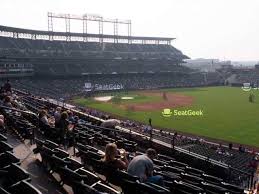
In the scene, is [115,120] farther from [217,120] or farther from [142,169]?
[217,120]

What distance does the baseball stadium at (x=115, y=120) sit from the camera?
793 centimetres

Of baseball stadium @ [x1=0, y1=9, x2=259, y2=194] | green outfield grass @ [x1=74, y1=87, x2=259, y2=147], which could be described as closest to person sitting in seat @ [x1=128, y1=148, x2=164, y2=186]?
baseball stadium @ [x1=0, y1=9, x2=259, y2=194]

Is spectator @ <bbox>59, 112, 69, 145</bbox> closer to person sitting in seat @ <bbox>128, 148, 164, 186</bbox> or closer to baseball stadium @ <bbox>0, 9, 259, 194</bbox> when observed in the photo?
baseball stadium @ <bbox>0, 9, 259, 194</bbox>

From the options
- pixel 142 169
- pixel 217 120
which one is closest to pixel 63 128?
pixel 142 169

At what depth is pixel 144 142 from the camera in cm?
1539

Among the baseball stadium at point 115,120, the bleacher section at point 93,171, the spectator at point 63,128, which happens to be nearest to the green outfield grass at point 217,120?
the baseball stadium at point 115,120

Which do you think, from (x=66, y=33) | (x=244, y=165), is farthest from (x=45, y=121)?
(x=66, y=33)

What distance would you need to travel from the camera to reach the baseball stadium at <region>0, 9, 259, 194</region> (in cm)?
793

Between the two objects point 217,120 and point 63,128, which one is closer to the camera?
point 63,128

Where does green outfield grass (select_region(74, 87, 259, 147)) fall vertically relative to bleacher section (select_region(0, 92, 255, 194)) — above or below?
below

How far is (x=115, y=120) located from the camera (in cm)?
1582

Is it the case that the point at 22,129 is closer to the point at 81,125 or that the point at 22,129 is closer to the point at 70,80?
the point at 81,125

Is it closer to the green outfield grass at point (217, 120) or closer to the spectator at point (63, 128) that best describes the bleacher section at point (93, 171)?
the spectator at point (63, 128)

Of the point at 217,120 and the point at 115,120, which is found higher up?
the point at 115,120
